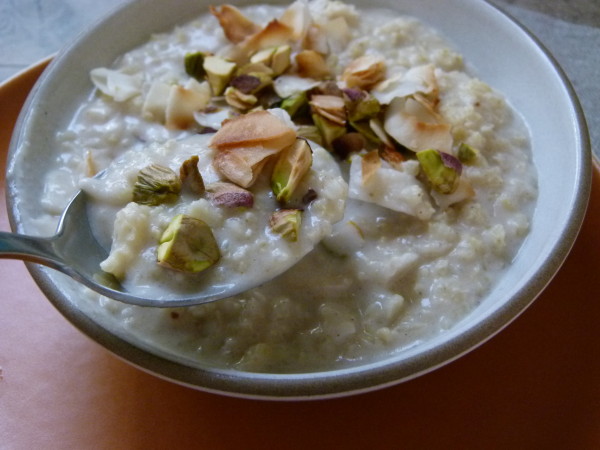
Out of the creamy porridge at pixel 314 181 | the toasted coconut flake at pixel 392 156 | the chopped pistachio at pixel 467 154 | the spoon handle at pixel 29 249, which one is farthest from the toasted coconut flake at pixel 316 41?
the spoon handle at pixel 29 249

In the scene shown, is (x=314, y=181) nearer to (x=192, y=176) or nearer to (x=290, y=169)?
(x=290, y=169)

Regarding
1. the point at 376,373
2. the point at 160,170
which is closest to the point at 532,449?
the point at 376,373

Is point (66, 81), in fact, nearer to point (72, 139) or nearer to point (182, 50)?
point (72, 139)

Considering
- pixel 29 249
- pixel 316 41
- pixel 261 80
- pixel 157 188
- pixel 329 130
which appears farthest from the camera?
pixel 316 41

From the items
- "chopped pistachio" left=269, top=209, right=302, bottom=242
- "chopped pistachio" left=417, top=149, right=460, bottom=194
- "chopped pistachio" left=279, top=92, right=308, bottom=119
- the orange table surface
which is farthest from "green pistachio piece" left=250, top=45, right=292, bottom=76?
the orange table surface

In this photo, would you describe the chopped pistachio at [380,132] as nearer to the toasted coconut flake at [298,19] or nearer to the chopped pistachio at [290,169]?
the chopped pistachio at [290,169]

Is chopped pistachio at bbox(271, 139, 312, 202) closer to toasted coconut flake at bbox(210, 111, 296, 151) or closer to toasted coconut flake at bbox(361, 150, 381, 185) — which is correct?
toasted coconut flake at bbox(210, 111, 296, 151)

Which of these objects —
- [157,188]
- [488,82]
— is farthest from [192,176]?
[488,82]
